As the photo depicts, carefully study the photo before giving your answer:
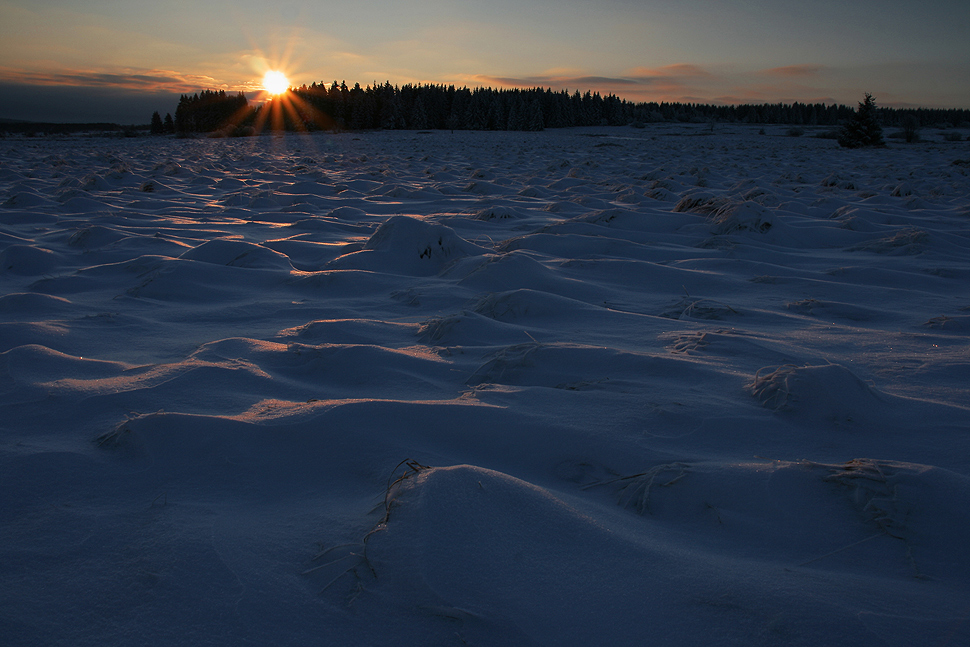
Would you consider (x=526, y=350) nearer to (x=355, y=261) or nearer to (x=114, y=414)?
(x=114, y=414)

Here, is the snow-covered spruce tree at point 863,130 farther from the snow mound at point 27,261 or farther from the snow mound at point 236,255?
the snow mound at point 27,261

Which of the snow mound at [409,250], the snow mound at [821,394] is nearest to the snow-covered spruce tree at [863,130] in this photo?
the snow mound at [409,250]

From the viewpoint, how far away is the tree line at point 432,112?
47781 millimetres

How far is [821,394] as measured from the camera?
158cm

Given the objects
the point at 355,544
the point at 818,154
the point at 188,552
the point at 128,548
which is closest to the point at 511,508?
the point at 355,544

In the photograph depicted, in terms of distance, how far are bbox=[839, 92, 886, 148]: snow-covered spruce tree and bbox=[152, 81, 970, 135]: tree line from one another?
28.6 m

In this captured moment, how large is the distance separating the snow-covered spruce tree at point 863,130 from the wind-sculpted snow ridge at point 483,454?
17.3 meters

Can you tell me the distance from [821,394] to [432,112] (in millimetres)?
54899

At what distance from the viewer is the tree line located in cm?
4778

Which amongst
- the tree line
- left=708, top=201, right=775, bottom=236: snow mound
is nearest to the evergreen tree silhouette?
the tree line

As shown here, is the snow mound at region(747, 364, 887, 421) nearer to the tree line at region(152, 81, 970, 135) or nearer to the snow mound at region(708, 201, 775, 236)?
the snow mound at region(708, 201, 775, 236)

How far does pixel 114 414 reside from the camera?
152 centimetres

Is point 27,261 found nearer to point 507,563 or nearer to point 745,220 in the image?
point 507,563

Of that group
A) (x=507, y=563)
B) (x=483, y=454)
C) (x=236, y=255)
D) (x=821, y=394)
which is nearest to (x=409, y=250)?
(x=236, y=255)
